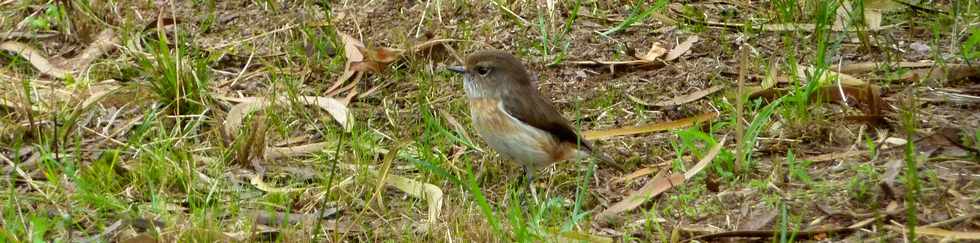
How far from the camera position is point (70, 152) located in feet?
22.6

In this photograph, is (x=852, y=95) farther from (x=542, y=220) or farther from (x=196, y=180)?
(x=196, y=180)

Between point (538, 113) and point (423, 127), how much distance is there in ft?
2.72

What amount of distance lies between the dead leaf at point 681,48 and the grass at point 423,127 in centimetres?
4

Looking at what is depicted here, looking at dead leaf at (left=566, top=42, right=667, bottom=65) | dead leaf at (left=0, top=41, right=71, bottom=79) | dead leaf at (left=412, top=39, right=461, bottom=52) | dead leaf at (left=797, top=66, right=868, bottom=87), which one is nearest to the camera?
Answer: dead leaf at (left=797, top=66, right=868, bottom=87)

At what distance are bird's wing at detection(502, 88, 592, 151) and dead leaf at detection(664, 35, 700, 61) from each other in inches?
45.7

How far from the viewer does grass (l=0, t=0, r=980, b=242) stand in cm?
559

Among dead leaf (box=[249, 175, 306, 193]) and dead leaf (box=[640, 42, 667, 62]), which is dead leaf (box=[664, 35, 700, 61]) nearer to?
dead leaf (box=[640, 42, 667, 62])

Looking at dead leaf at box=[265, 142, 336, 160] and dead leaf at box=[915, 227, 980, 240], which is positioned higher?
dead leaf at box=[915, 227, 980, 240]

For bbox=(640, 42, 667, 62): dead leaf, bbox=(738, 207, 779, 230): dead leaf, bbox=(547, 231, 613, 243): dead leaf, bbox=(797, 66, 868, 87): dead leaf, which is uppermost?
bbox=(797, 66, 868, 87): dead leaf

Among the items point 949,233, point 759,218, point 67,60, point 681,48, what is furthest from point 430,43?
point 949,233

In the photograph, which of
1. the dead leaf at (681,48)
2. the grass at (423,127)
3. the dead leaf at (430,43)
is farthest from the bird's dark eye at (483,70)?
the dead leaf at (681,48)

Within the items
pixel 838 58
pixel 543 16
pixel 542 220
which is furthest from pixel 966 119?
pixel 543 16

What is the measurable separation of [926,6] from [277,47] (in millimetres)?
3724

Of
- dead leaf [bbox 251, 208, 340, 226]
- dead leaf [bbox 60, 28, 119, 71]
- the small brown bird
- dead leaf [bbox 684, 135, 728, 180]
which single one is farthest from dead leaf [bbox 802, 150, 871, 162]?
dead leaf [bbox 60, 28, 119, 71]
